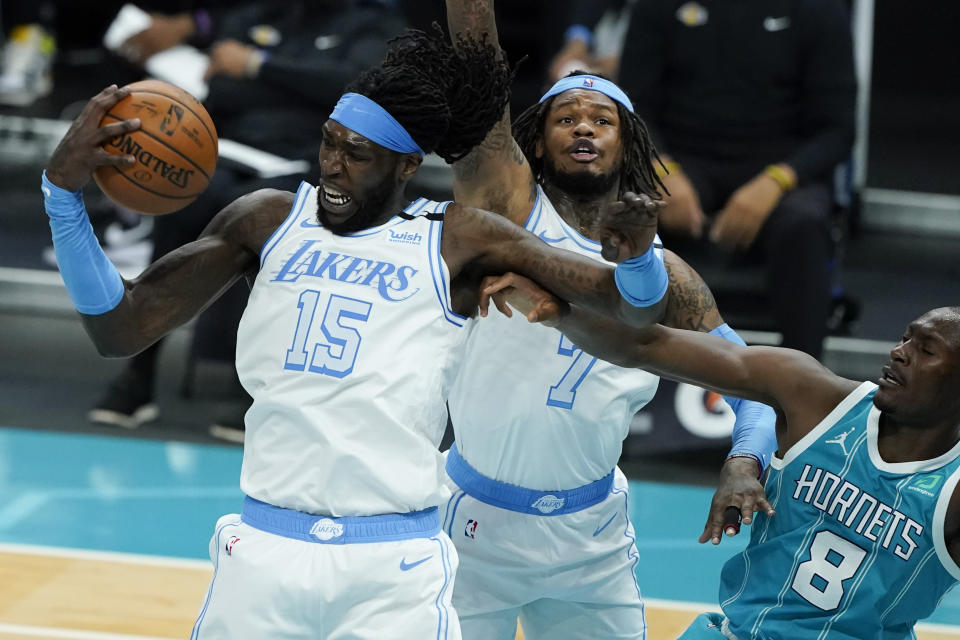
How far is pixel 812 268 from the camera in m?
7.22

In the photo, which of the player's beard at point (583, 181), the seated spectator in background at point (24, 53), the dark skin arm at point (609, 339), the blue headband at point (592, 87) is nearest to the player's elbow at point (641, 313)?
the dark skin arm at point (609, 339)

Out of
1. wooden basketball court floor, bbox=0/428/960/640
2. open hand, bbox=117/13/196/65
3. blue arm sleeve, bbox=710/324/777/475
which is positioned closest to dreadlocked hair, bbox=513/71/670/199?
blue arm sleeve, bbox=710/324/777/475

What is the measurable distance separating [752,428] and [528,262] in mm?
876

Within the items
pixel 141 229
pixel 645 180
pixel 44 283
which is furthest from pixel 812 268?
pixel 44 283

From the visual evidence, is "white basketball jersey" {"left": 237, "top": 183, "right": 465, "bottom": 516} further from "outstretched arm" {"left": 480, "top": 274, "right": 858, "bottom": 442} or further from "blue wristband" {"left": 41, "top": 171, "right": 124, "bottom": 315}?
"outstretched arm" {"left": 480, "top": 274, "right": 858, "bottom": 442}

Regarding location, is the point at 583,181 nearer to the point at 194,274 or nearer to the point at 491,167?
the point at 491,167

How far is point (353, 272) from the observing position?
11.2 feet

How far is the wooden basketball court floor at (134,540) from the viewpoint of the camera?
219 inches

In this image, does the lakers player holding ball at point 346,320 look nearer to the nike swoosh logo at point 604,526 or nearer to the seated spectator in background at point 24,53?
the nike swoosh logo at point 604,526

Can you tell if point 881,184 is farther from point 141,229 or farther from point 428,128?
point 428,128

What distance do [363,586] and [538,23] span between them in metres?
7.37

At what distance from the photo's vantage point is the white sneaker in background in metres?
10.4

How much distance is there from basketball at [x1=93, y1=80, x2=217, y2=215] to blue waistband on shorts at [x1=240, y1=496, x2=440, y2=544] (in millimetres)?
831

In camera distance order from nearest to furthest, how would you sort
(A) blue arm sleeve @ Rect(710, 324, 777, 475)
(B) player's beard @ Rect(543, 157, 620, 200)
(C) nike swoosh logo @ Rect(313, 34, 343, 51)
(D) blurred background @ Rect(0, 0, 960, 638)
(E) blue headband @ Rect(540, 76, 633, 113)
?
1. (A) blue arm sleeve @ Rect(710, 324, 777, 475)
2. (B) player's beard @ Rect(543, 157, 620, 200)
3. (E) blue headband @ Rect(540, 76, 633, 113)
4. (D) blurred background @ Rect(0, 0, 960, 638)
5. (C) nike swoosh logo @ Rect(313, 34, 343, 51)
